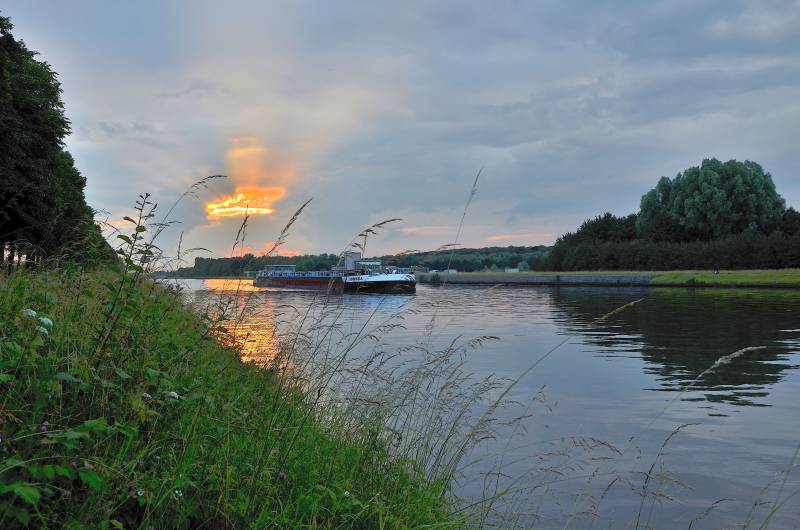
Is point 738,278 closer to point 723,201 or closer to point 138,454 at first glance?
point 723,201

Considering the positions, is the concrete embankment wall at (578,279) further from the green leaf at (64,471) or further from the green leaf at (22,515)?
the green leaf at (22,515)

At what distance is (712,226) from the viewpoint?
85.9 m

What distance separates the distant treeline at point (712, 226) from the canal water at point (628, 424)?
184ft

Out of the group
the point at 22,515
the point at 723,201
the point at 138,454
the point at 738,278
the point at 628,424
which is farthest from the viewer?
the point at 723,201

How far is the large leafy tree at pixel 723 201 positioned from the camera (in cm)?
8300

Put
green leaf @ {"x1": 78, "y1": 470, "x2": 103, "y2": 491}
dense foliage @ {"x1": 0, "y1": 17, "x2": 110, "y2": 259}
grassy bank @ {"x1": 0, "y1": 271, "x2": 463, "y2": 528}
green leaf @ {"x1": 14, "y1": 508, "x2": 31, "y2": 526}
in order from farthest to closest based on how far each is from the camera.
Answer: dense foliage @ {"x1": 0, "y1": 17, "x2": 110, "y2": 259}, grassy bank @ {"x1": 0, "y1": 271, "x2": 463, "y2": 528}, green leaf @ {"x1": 78, "y1": 470, "x2": 103, "y2": 491}, green leaf @ {"x1": 14, "y1": 508, "x2": 31, "y2": 526}

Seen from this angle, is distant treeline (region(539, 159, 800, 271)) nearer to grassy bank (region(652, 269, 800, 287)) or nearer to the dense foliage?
grassy bank (region(652, 269, 800, 287))

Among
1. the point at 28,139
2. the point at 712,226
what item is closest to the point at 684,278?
the point at 712,226

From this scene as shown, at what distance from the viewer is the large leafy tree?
83.0 m

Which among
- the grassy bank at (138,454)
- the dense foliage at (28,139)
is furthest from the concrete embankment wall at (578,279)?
the grassy bank at (138,454)

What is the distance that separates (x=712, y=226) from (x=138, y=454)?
9413cm

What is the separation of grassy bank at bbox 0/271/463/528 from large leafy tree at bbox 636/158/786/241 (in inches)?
3476

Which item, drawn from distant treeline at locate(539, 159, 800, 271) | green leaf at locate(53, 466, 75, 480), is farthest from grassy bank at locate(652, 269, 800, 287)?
green leaf at locate(53, 466, 75, 480)

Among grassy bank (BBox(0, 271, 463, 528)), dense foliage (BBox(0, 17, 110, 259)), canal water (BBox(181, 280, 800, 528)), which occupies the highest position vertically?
dense foliage (BBox(0, 17, 110, 259))
